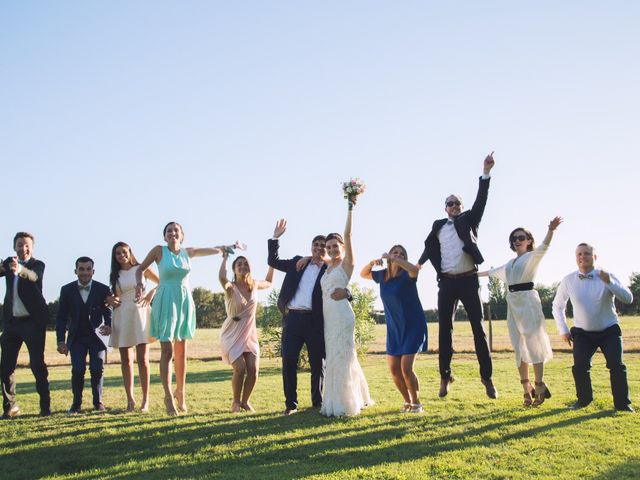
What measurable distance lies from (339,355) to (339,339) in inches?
9.3

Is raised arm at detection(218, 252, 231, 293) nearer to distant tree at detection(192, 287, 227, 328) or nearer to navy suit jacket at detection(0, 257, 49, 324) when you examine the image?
navy suit jacket at detection(0, 257, 49, 324)

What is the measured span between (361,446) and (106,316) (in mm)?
5378

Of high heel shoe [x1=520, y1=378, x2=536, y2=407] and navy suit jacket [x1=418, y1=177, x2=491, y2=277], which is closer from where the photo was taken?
navy suit jacket [x1=418, y1=177, x2=491, y2=277]

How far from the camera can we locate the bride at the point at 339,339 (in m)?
9.54

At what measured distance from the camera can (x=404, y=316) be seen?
32.1 ft

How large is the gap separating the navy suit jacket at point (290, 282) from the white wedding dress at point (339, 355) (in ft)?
0.92

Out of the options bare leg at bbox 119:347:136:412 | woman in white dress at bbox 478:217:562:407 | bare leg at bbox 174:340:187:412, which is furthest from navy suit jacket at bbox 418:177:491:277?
bare leg at bbox 119:347:136:412

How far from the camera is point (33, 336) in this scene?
35.0 ft

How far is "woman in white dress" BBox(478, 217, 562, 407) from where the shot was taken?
998 cm

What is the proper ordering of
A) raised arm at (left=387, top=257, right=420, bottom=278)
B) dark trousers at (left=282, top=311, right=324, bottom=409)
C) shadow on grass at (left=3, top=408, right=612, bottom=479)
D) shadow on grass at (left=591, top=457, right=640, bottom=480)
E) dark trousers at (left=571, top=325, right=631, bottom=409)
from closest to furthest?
shadow on grass at (left=591, top=457, right=640, bottom=480) → shadow on grass at (left=3, top=408, right=612, bottom=479) → raised arm at (left=387, top=257, right=420, bottom=278) → dark trousers at (left=571, top=325, right=631, bottom=409) → dark trousers at (left=282, top=311, right=324, bottom=409)

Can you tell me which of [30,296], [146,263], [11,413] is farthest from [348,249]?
[11,413]

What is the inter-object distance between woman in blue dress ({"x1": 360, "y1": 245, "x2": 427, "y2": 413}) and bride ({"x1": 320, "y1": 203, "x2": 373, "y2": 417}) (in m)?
0.57

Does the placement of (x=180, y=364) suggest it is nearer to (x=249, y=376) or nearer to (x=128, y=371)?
(x=249, y=376)

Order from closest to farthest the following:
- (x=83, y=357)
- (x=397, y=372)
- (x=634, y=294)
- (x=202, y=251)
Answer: (x=397, y=372) < (x=202, y=251) < (x=83, y=357) < (x=634, y=294)
